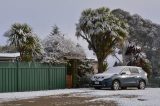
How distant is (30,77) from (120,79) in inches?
230

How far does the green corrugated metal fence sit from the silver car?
2429 millimetres

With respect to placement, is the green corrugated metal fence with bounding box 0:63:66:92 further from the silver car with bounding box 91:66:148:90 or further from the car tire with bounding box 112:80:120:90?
the car tire with bounding box 112:80:120:90

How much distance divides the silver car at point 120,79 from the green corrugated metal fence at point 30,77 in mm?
2429

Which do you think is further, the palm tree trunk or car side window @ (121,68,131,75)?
the palm tree trunk

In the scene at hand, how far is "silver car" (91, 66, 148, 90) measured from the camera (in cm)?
2780

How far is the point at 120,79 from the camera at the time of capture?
92.6 ft

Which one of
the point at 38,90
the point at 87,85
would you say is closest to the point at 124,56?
the point at 87,85

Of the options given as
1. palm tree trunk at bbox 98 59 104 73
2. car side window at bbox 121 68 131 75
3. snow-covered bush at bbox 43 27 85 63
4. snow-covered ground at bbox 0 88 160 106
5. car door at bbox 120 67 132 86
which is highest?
snow-covered bush at bbox 43 27 85 63

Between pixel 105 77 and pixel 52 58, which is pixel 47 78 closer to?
pixel 52 58

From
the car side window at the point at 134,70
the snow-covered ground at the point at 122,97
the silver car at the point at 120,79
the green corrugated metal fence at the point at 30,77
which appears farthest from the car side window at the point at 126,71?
the snow-covered ground at the point at 122,97

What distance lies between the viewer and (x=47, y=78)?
28188 mm

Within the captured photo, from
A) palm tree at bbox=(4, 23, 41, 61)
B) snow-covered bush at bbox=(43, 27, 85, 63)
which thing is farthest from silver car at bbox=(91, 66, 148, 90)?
palm tree at bbox=(4, 23, 41, 61)

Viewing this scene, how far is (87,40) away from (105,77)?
26.1ft

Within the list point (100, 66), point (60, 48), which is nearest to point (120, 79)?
point (60, 48)
